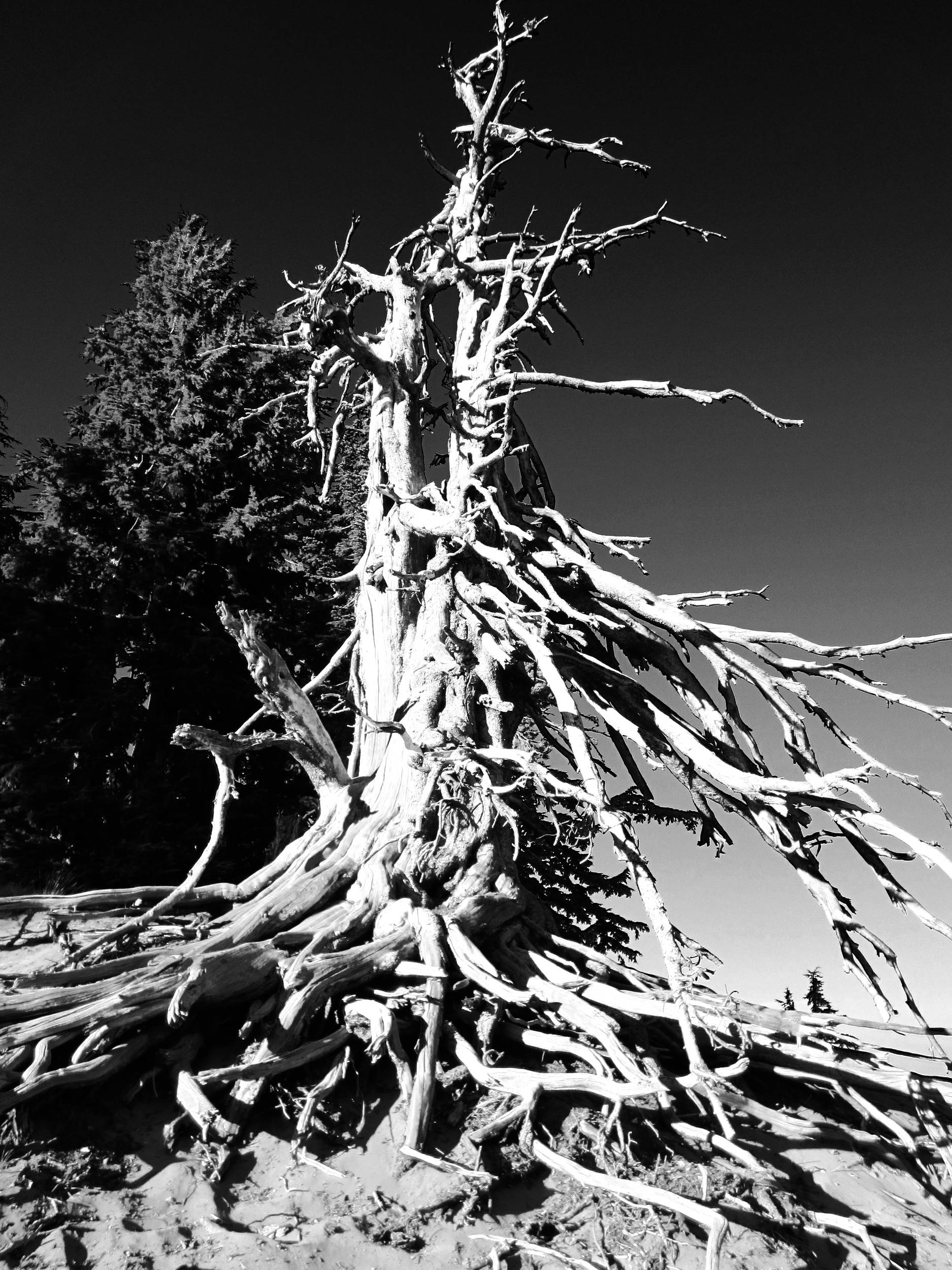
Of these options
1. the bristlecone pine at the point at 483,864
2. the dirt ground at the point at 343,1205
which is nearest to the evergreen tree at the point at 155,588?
the bristlecone pine at the point at 483,864

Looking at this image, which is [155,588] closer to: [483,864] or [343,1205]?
[483,864]

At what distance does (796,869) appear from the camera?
241 inches

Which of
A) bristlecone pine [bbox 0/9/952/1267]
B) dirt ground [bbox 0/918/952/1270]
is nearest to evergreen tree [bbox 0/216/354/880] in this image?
bristlecone pine [bbox 0/9/952/1267]

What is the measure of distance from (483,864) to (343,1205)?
2543 mm

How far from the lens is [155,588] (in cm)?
1249

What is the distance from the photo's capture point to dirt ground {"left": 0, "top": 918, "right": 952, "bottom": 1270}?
353 centimetres

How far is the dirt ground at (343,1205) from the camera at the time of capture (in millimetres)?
3525

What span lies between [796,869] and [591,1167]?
2.78 metres

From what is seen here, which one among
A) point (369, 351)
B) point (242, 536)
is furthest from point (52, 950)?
point (242, 536)

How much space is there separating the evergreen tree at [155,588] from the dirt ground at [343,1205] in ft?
20.7

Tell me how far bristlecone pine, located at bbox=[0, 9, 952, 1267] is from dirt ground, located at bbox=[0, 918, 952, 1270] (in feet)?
0.52

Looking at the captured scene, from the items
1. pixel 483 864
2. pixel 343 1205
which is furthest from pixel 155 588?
pixel 343 1205

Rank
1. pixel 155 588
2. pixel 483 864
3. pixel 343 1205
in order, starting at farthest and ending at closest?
pixel 155 588
pixel 483 864
pixel 343 1205

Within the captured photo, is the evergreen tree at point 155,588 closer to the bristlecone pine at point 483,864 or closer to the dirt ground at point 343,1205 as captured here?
the bristlecone pine at point 483,864
